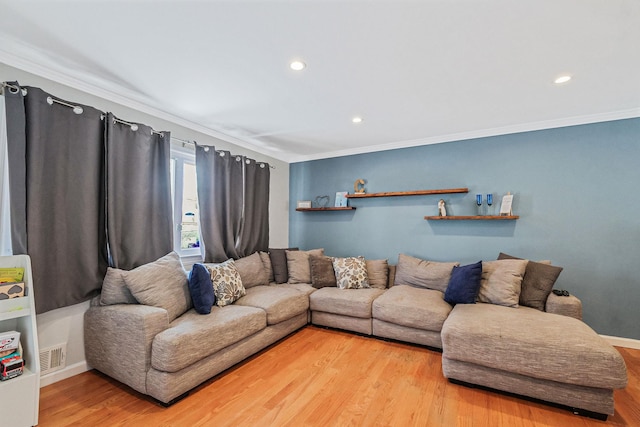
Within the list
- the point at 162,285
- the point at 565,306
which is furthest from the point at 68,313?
the point at 565,306

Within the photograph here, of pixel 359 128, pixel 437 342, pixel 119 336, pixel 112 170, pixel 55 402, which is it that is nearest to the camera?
pixel 55 402

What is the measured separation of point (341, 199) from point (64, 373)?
359 cm

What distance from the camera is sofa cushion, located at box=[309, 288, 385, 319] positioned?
3.12 meters

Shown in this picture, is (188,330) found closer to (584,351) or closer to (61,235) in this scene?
(61,235)

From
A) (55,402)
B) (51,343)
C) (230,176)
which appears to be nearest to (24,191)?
(51,343)

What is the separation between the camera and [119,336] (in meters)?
2.07

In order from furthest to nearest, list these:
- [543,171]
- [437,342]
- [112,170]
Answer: [543,171], [437,342], [112,170]

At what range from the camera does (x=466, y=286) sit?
2.85 m

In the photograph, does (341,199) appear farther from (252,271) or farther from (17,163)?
(17,163)

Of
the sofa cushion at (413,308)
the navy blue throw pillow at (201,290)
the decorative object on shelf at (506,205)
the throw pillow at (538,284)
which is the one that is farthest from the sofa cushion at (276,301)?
the decorative object on shelf at (506,205)

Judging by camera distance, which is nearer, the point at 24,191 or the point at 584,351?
the point at 584,351

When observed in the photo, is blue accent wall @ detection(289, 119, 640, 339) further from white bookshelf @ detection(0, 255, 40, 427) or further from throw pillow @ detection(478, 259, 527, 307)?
white bookshelf @ detection(0, 255, 40, 427)

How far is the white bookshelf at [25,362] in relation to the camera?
1581 mm

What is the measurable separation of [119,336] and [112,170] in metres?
1.40
